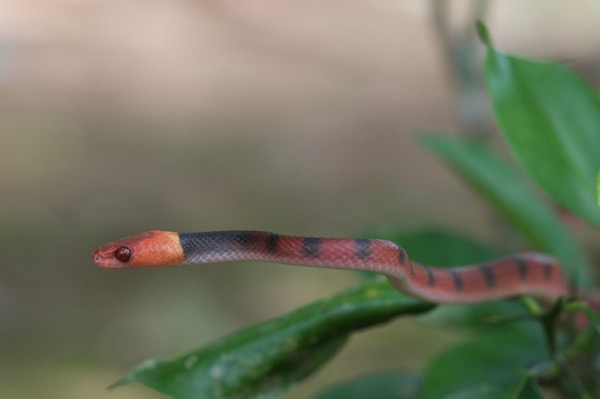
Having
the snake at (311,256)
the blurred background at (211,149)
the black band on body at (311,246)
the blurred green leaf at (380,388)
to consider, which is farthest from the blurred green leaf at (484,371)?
the blurred background at (211,149)

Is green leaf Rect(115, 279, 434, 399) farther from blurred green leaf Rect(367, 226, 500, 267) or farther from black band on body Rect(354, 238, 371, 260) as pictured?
blurred green leaf Rect(367, 226, 500, 267)

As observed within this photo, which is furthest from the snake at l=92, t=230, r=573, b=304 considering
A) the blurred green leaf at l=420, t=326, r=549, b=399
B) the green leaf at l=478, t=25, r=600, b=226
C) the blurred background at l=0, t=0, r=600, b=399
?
the blurred background at l=0, t=0, r=600, b=399

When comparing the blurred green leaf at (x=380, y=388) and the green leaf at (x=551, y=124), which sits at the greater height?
the green leaf at (x=551, y=124)

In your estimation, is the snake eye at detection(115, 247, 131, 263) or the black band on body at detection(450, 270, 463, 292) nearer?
the snake eye at detection(115, 247, 131, 263)

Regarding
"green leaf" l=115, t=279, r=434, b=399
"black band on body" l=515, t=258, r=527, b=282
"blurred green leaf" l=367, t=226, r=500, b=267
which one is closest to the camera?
"green leaf" l=115, t=279, r=434, b=399

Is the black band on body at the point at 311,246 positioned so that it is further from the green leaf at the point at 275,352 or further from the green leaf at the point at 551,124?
the green leaf at the point at 551,124

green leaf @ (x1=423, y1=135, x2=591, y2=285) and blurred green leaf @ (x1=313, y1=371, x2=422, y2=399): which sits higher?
green leaf @ (x1=423, y1=135, x2=591, y2=285)

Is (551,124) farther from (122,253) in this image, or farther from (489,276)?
(122,253)
